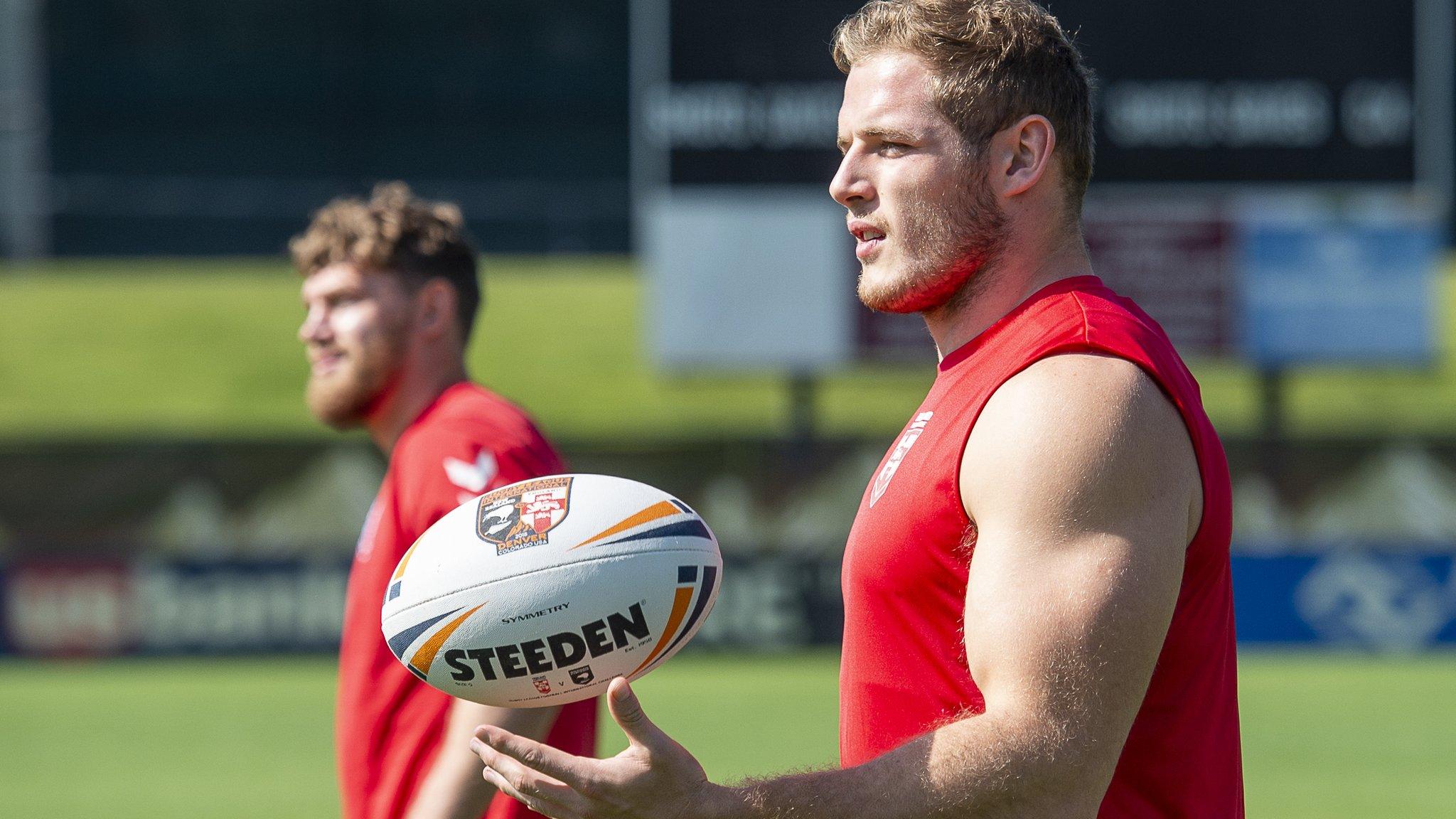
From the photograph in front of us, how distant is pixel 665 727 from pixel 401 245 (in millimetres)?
5729

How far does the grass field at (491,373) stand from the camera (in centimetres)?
2141

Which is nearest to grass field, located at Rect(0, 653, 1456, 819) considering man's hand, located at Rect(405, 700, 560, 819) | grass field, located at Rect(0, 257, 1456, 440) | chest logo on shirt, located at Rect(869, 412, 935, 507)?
man's hand, located at Rect(405, 700, 560, 819)

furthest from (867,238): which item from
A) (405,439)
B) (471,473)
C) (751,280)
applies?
(751,280)

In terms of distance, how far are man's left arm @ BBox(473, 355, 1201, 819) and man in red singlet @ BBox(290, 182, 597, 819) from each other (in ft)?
3.30

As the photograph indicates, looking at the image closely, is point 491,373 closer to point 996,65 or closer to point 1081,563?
point 996,65

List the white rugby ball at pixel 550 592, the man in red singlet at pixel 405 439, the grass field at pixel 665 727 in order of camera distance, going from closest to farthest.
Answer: the white rugby ball at pixel 550 592 → the man in red singlet at pixel 405 439 → the grass field at pixel 665 727

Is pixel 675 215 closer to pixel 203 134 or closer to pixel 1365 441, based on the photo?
pixel 1365 441

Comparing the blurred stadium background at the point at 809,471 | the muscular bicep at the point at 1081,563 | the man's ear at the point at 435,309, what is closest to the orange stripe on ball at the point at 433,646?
the muscular bicep at the point at 1081,563

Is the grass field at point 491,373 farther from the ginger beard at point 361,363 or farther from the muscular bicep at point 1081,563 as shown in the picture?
the muscular bicep at point 1081,563

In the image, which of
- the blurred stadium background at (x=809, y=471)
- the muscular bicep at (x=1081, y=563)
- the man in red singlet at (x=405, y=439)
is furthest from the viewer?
the blurred stadium background at (x=809, y=471)

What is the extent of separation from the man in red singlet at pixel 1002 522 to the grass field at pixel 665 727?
4128mm

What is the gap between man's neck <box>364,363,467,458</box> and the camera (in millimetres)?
3633

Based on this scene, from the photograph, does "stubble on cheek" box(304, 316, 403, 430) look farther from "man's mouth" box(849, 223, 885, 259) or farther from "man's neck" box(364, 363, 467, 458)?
"man's mouth" box(849, 223, 885, 259)

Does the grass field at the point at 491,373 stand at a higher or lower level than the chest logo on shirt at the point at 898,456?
lower
